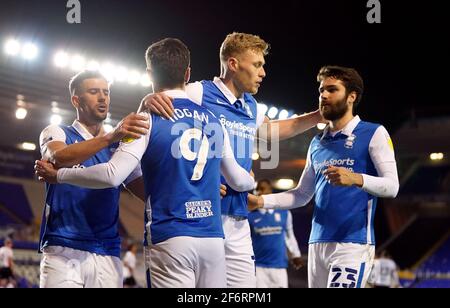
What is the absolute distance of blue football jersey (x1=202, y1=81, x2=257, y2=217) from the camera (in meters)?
4.30

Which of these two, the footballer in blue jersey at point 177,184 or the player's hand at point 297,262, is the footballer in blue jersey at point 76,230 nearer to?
the footballer in blue jersey at point 177,184

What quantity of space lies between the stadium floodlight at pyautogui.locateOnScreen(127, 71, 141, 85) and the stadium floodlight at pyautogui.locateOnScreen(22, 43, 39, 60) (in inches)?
110

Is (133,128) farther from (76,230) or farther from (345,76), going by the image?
(345,76)

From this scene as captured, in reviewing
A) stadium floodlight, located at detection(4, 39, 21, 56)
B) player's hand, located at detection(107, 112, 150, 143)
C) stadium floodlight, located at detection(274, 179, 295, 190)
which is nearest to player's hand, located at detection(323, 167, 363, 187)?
player's hand, located at detection(107, 112, 150, 143)

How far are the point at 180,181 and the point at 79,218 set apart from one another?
40.2 inches

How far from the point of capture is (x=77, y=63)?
15031 mm

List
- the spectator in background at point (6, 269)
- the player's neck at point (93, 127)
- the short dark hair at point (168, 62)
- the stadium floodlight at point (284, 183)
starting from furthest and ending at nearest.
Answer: the stadium floodlight at point (284, 183) → the spectator in background at point (6, 269) → the player's neck at point (93, 127) → the short dark hair at point (168, 62)

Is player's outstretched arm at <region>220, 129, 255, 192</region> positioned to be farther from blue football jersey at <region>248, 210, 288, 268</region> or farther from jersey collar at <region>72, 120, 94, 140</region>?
blue football jersey at <region>248, 210, 288, 268</region>

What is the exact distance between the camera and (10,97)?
15.7 metres

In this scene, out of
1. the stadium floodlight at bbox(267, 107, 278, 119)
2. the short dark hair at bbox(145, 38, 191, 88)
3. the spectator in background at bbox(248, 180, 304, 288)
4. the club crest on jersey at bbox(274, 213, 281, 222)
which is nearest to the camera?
the short dark hair at bbox(145, 38, 191, 88)

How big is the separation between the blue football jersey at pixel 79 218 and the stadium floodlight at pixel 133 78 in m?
12.4

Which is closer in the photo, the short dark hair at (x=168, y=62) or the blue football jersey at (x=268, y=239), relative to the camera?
the short dark hair at (x=168, y=62)

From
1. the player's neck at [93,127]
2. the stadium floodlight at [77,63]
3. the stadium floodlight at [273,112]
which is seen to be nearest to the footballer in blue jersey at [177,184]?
the player's neck at [93,127]

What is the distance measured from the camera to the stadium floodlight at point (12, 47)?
44.5 ft
